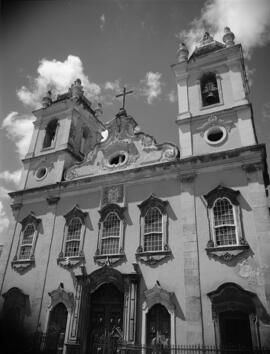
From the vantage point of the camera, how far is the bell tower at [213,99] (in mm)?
16391

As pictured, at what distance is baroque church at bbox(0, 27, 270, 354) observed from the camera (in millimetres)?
13031

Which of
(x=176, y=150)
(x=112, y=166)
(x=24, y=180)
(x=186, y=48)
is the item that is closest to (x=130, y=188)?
(x=112, y=166)

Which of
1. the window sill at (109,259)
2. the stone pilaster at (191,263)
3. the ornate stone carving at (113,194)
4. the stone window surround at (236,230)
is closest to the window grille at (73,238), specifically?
the window sill at (109,259)

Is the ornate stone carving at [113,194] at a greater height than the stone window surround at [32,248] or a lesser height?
greater

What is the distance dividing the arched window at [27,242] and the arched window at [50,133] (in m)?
6.63

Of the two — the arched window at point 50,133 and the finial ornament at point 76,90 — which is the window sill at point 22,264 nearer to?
the arched window at point 50,133

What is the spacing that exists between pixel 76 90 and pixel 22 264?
44.2 feet

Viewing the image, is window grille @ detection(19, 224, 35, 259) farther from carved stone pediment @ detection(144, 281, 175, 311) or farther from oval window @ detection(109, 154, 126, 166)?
carved stone pediment @ detection(144, 281, 175, 311)

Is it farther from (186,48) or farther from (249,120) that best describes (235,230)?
(186,48)

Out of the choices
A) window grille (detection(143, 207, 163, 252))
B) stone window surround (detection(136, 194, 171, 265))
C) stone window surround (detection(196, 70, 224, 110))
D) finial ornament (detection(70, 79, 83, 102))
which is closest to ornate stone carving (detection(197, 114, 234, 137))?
stone window surround (detection(196, 70, 224, 110))

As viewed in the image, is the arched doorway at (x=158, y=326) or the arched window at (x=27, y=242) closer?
the arched doorway at (x=158, y=326)

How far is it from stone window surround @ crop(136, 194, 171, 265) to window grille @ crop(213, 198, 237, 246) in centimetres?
244

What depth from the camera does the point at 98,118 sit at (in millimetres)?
25516

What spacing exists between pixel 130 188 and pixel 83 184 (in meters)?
3.19
